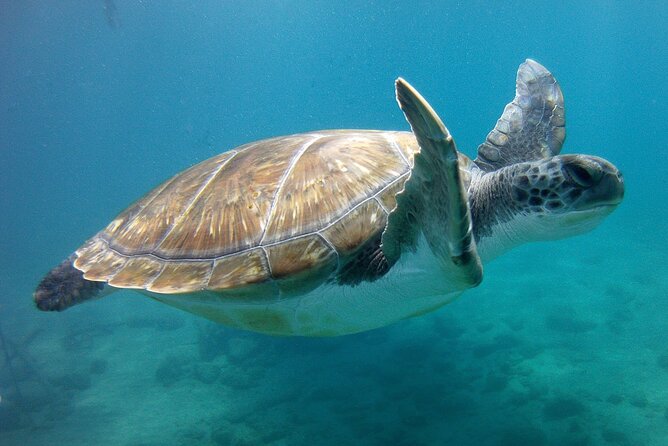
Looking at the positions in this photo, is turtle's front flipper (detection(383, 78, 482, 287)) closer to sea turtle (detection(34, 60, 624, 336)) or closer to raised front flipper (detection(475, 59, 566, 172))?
sea turtle (detection(34, 60, 624, 336))

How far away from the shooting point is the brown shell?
2400 millimetres

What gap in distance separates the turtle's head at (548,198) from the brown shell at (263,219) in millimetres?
628

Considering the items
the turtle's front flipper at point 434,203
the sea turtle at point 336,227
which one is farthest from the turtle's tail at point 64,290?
the turtle's front flipper at point 434,203

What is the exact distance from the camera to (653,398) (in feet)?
16.2

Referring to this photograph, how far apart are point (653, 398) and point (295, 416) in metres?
4.57

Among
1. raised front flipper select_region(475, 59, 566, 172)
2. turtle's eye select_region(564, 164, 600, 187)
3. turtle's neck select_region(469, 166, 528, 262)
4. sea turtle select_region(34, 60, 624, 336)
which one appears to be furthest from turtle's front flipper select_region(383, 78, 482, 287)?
raised front flipper select_region(475, 59, 566, 172)

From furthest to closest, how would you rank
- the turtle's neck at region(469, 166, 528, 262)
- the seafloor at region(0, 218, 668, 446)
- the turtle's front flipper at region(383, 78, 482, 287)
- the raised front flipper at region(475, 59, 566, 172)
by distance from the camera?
the seafloor at region(0, 218, 668, 446) < the raised front flipper at region(475, 59, 566, 172) < the turtle's neck at region(469, 166, 528, 262) < the turtle's front flipper at region(383, 78, 482, 287)

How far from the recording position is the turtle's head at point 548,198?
6.81ft

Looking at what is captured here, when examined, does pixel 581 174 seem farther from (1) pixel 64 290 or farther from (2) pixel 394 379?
(2) pixel 394 379

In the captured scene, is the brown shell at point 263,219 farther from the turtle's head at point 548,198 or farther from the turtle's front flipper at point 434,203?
the turtle's head at point 548,198

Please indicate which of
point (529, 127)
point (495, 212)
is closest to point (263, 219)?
point (495, 212)

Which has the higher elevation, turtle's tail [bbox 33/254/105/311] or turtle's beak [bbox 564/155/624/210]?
turtle's beak [bbox 564/155/624/210]

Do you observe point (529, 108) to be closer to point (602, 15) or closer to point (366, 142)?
point (366, 142)

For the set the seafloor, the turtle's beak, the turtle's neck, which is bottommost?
the seafloor
